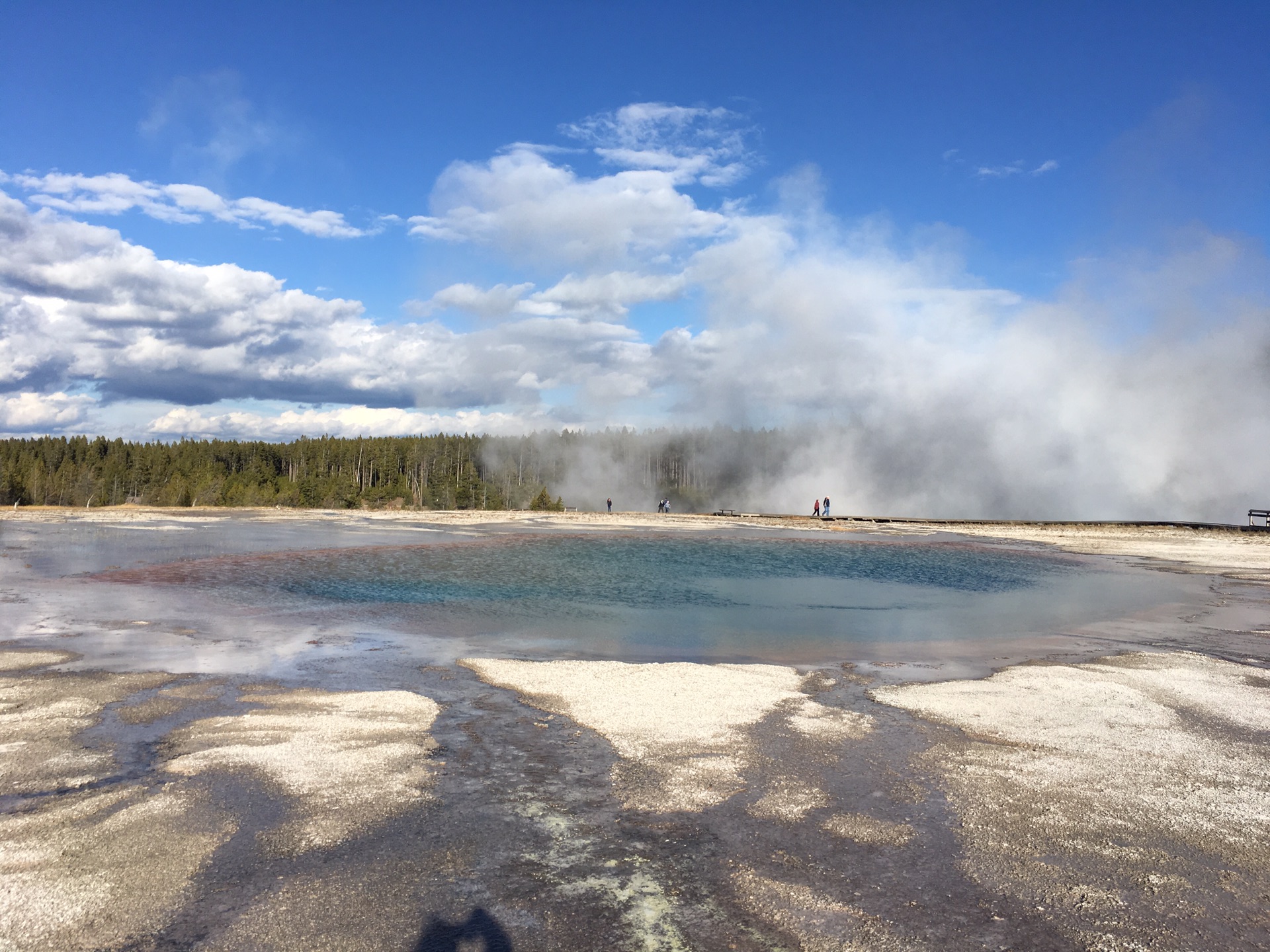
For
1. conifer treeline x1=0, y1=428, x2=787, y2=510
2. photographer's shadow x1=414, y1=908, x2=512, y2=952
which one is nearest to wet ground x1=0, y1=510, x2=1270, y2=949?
photographer's shadow x1=414, y1=908, x2=512, y2=952

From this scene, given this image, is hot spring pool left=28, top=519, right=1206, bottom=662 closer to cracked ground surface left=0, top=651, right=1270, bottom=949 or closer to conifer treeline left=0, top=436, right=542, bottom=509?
cracked ground surface left=0, top=651, right=1270, bottom=949

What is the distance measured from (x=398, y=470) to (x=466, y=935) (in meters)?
130

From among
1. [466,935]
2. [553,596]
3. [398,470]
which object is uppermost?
[398,470]

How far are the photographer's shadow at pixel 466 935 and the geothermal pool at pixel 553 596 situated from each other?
28.9ft

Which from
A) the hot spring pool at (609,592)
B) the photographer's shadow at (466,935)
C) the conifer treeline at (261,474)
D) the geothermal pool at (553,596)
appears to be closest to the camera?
the photographer's shadow at (466,935)

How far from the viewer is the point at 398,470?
129 m

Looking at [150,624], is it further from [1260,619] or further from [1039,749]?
[1260,619]

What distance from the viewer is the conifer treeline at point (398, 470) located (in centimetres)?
9806

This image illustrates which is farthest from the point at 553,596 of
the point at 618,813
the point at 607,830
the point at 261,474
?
the point at 261,474

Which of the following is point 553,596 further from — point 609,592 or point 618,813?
point 618,813

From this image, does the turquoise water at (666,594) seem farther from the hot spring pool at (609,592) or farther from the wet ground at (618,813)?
the wet ground at (618,813)

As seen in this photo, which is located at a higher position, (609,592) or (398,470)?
(398,470)

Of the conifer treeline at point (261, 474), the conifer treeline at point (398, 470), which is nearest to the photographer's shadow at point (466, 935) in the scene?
the conifer treeline at point (398, 470)

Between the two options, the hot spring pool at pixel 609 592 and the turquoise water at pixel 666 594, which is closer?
the hot spring pool at pixel 609 592
